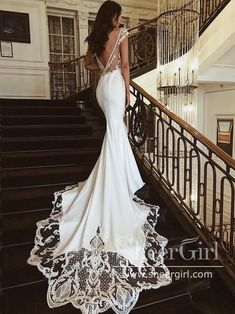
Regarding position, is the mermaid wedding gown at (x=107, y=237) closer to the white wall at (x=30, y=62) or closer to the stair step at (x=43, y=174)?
the stair step at (x=43, y=174)

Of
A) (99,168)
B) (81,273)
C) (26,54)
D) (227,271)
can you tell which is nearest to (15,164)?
(99,168)

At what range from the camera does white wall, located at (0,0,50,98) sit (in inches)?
224

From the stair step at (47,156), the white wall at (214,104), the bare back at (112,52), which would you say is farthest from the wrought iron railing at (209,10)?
the stair step at (47,156)

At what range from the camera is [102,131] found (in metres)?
3.67

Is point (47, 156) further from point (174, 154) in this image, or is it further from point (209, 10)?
point (209, 10)

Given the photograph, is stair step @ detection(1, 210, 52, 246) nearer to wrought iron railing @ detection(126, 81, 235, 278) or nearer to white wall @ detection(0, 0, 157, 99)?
wrought iron railing @ detection(126, 81, 235, 278)

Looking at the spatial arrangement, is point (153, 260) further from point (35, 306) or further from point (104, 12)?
point (104, 12)

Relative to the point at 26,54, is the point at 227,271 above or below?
below

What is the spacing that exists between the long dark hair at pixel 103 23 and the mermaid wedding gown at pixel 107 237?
10 centimetres

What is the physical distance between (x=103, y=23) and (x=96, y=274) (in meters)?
1.75

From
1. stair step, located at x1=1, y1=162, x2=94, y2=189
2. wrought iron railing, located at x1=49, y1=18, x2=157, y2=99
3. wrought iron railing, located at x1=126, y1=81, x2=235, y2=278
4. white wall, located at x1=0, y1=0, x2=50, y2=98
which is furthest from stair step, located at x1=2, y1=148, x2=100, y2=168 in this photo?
white wall, located at x1=0, y1=0, x2=50, y2=98

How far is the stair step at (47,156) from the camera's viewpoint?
294cm

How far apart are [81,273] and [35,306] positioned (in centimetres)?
31

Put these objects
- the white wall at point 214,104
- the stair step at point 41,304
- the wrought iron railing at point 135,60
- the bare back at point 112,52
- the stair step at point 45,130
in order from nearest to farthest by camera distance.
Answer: the stair step at point 41,304
the bare back at point 112,52
the stair step at point 45,130
the wrought iron railing at point 135,60
the white wall at point 214,104
